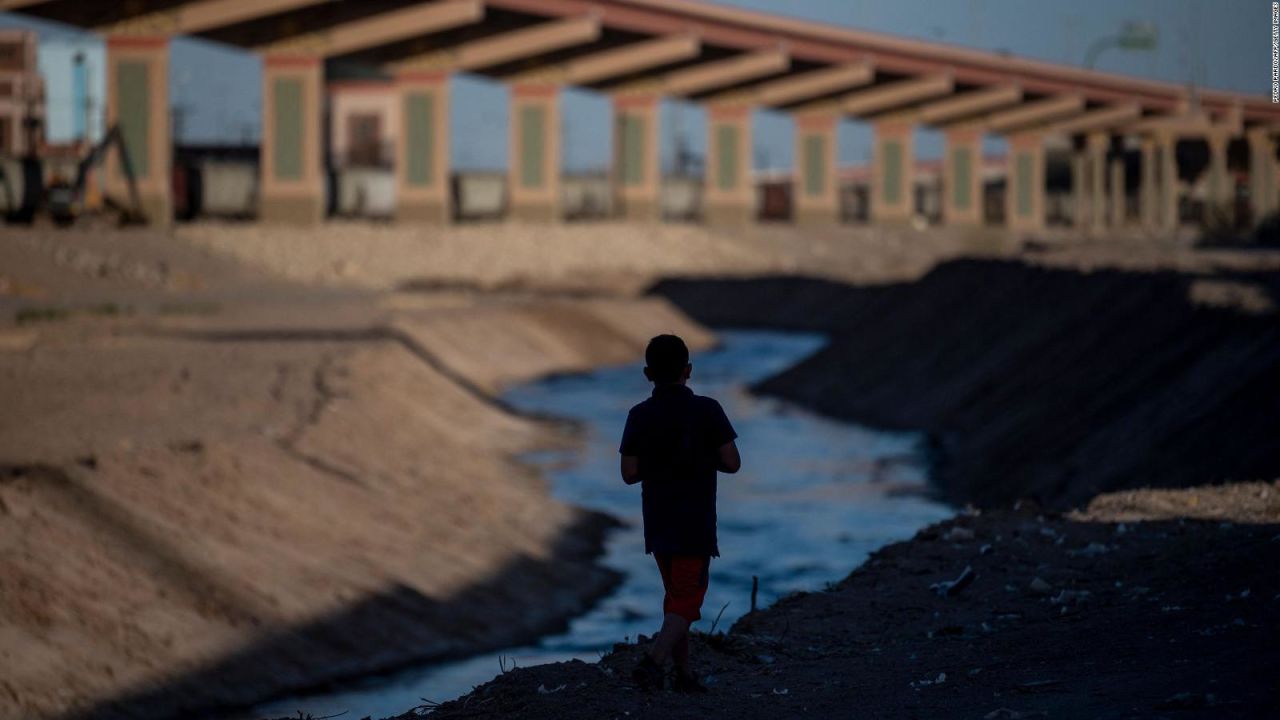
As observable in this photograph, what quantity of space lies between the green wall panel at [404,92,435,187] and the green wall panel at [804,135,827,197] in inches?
850

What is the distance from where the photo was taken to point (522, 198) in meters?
75.6

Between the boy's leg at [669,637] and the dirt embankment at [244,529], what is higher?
the boy's leg at [669,637]

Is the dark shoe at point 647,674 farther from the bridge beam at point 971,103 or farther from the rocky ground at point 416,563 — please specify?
the bridge beam at point 971,103

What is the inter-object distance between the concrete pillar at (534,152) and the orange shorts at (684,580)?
66.9 m

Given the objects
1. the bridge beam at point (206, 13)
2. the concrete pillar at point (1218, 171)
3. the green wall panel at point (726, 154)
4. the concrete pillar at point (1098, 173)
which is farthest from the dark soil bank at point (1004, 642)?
the concrete pillar at point (1098, 173)

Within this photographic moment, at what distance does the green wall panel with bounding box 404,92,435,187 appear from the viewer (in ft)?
231

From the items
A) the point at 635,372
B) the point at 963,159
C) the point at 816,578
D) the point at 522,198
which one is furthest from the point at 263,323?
the point at 963,159

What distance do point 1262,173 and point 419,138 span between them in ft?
100

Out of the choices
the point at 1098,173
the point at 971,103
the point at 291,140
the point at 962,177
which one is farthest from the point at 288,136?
the point at 1098,173

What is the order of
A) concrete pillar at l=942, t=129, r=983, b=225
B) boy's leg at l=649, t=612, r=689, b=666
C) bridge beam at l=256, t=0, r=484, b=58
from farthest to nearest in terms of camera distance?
concrete pillar at l=942, t=129, r=983, b=225
bridge beam at l=256, t=0, r=484, b=58
boy's leg at l=649, t=612, r=689, b=666

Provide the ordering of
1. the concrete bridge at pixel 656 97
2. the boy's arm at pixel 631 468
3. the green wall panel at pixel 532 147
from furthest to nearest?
the green wall panel at pixel 532 147, the concrete bridge at pixel 656 97, the boy's arm at pixel 631 468

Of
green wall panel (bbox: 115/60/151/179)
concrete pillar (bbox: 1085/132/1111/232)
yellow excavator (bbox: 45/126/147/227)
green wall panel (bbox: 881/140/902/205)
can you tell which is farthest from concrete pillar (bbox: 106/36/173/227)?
concrete pillar (bbox: 1085/132/1111/232)

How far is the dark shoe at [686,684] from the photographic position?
9.01 metres

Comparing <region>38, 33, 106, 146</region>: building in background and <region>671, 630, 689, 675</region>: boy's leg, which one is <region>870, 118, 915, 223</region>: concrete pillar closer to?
<region>38, 33, 106, 146</region>: building in background
